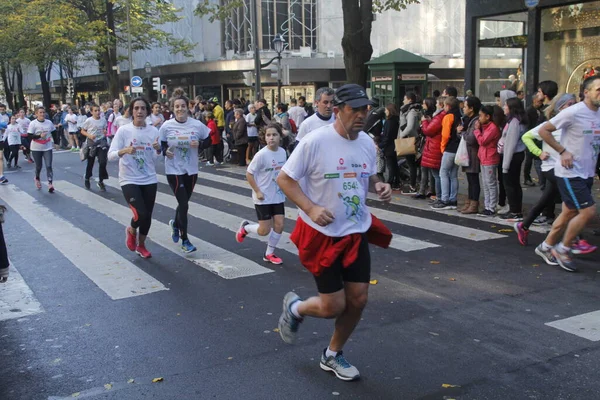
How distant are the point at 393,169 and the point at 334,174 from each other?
9.29 m

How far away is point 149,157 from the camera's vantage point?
27.0ft

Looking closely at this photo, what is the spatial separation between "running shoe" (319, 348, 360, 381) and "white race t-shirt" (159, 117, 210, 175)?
4385 mm

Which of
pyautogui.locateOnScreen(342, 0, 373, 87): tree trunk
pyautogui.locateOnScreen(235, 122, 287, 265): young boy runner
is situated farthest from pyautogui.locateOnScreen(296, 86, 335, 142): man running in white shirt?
pyautogui.locateOnScreen(342, 0, 373, 87): tree trunk

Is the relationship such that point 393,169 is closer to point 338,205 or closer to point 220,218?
point 220,218

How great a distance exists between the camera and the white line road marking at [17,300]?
243 inches

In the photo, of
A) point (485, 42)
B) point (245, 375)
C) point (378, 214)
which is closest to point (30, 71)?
point (485, 42)

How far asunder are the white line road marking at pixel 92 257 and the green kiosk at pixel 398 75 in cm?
888

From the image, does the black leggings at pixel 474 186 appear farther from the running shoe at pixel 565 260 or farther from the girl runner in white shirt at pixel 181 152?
the girl runner in white shirt at pixel 181 152

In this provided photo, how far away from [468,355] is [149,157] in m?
4.92

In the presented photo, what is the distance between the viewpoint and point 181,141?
8250mm

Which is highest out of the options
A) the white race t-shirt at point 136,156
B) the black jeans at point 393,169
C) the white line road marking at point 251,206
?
the white race t-shirt at point 136,156

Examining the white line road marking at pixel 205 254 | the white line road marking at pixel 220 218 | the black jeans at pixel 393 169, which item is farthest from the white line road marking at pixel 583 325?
the black jeans at pixel 393 169

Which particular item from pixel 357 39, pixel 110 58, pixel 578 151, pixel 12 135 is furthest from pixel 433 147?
pixel 110 58

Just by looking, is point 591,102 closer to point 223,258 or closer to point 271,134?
point 271,134
